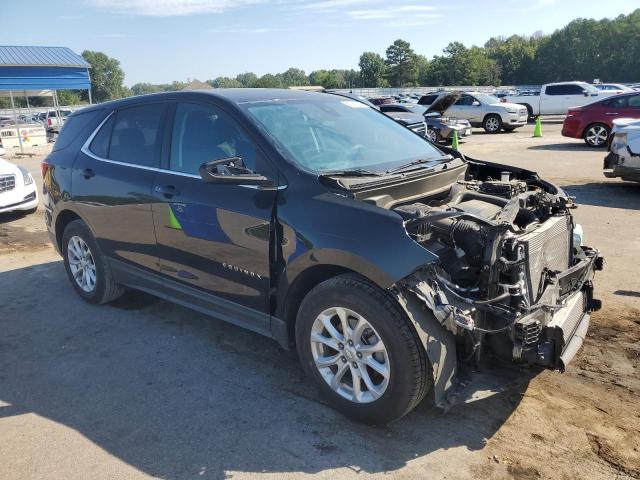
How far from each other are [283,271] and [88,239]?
252 cm

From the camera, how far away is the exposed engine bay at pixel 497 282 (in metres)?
2.94

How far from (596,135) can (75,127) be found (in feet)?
49.8

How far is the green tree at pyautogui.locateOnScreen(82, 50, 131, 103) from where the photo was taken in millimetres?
125250

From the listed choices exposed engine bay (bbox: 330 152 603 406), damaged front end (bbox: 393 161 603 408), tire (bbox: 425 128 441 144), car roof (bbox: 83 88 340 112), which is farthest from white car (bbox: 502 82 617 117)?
damaged front end (bbox: 393 161 603 408)

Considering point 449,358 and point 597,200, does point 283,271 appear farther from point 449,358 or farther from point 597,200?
point 597,200

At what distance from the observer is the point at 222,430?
3268 mm

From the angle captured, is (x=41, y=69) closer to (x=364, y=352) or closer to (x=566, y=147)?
(x=566, y=147)

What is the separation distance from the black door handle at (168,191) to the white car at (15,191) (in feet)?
20.5

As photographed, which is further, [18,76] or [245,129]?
[18,76]

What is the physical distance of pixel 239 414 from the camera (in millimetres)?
3422

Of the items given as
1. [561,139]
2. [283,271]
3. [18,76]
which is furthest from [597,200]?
[18,76]

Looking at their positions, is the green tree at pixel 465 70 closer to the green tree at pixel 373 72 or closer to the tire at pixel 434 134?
the green tree at pixel 373 72

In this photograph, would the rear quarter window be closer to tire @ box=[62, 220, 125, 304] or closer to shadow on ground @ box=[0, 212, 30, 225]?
tire @ box=[62, 220, 125, 304]

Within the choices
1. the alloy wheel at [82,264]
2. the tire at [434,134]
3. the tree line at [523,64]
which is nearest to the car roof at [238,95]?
the alloy wheel at [82,264]
